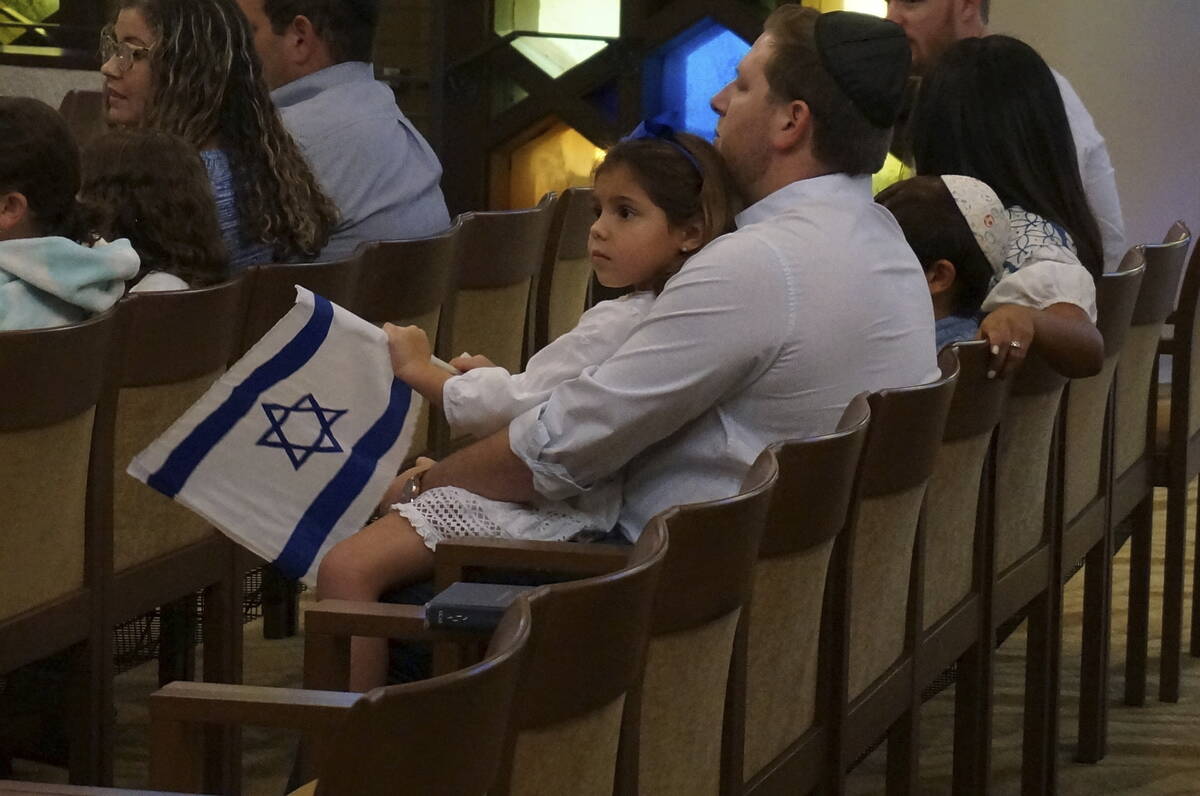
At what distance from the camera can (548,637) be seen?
1.27 metres

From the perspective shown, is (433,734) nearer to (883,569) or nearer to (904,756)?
(883,569)

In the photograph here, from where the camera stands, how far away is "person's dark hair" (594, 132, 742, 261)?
2395 millimetres

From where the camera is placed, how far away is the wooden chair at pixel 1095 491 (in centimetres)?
323

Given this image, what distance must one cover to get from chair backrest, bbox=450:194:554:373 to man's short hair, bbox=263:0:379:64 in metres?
0.55

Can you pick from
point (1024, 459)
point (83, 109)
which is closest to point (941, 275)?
point (1024, 459)

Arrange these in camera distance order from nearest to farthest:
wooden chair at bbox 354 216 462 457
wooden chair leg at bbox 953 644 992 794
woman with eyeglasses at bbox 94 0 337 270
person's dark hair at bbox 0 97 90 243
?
person's dark hair at bbox 0 97 90 243
wooden chair leg at bbox 953 644 992 794
wooden chair at bbox 354 216 462 457
woman with eyeglasses at bbox 94 0 337 270

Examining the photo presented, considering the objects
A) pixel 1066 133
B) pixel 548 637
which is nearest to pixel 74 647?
pixel 548 637

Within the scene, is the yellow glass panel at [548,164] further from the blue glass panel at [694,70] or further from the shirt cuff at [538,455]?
the shirt cuff at [538,455]

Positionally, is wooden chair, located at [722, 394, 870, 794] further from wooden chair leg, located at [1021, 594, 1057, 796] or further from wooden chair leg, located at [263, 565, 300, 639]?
wooden chair leg, located at [263, 565, 300, 639]

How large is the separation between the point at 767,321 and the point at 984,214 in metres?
0.83

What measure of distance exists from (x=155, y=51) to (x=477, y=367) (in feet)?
4.17

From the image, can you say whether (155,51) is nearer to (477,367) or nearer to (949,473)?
(477,367)

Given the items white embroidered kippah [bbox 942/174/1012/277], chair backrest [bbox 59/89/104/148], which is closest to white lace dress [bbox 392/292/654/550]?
white embroidered kippah [bbox 942/174/1012/277]

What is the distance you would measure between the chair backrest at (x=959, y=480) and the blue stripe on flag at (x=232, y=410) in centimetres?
86
